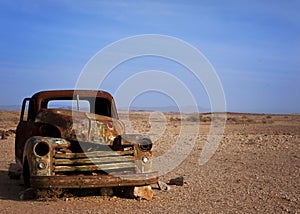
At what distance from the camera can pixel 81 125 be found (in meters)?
9.15

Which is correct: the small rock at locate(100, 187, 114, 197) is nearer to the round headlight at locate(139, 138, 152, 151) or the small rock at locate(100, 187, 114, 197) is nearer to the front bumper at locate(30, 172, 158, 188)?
the front bumper at locate(30, 172, 158, 188)

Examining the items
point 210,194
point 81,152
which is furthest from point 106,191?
point 210,194

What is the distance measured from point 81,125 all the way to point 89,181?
56.0 inches

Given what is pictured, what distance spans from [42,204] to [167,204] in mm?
2181

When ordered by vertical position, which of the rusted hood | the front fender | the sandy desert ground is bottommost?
the sandy desert ground

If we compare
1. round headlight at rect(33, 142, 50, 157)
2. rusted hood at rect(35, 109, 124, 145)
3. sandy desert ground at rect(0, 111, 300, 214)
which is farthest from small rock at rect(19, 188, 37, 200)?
rusted hood at rect(35, 109, 124, 145)

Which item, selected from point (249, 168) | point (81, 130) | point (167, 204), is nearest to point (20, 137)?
point (81, 130)

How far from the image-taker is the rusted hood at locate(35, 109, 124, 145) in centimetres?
904

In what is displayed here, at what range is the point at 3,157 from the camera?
54.9 feet

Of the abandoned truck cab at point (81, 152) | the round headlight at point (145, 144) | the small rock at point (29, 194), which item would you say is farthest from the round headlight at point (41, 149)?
the round headlight at point (145, 144)

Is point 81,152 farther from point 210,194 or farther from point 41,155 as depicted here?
point 210,194

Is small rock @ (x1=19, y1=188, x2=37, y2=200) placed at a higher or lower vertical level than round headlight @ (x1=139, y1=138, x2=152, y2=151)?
lower

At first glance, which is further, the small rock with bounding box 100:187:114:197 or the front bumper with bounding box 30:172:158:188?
the small rock with bounding box 100:187:114:197

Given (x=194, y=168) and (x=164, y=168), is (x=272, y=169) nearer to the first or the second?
(x=194, y=168)
